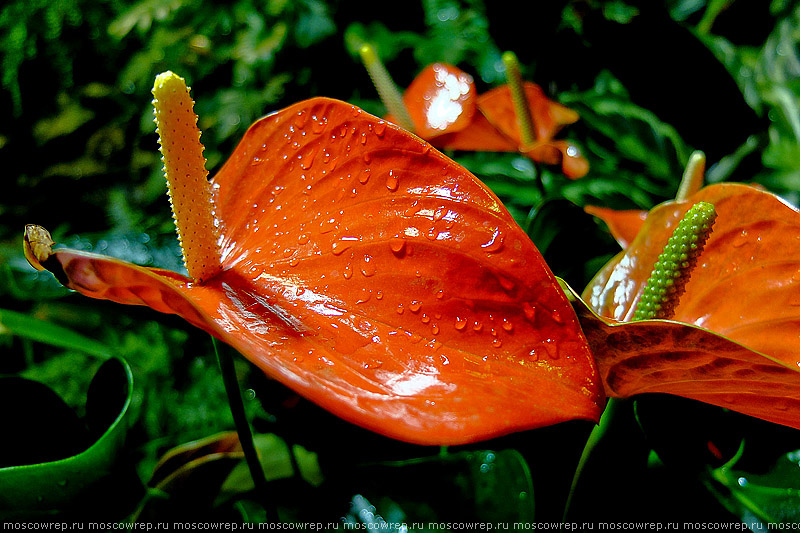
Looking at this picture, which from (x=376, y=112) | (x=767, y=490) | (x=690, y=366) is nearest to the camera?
(x=690, y=366)

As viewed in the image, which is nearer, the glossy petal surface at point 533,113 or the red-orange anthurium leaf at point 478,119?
the red-orange anthurium leaf at point 478,119

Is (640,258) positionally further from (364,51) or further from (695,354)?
(364,51)

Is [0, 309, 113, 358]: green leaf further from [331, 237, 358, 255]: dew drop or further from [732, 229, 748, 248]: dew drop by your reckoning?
[732, 229, 748, 248]: dew drop

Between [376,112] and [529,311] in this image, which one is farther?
[376,112]

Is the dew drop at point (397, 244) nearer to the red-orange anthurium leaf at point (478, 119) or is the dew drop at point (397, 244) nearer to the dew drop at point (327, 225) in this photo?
the dew drop at point (327, 225)

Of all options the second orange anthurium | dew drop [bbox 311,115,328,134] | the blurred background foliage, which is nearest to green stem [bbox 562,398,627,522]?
the blurred background foliage

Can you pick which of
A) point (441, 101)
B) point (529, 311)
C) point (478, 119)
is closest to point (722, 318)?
point (529, 311)

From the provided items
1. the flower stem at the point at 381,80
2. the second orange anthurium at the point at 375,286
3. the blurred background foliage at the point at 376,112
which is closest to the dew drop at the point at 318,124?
the second orange anthurium at the point at 375,286

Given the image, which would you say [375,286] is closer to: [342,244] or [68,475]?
[342,244]
